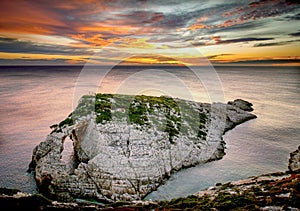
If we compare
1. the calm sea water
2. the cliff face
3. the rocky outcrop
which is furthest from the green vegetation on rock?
the rocky outcrop

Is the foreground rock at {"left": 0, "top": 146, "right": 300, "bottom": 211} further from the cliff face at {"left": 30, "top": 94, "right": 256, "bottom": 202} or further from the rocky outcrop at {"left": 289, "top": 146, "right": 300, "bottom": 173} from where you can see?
the rocky outcrop at {"left": 289, "top": 146, "right": 300, "bottom": 173}

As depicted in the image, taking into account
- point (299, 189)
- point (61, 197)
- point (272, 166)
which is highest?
point (299, 189)

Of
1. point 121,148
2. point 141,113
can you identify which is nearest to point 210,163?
point 141,113

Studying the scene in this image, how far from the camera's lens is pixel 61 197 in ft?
81.3

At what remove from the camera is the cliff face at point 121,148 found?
1011 inches

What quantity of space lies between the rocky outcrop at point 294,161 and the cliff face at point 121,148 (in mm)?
9742

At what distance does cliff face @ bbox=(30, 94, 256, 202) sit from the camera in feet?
84.2

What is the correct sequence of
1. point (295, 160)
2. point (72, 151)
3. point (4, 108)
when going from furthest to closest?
point (4, 108) → point (72, 151) → point (295, 160)

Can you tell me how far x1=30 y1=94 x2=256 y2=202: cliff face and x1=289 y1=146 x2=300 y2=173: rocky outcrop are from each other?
974 cm

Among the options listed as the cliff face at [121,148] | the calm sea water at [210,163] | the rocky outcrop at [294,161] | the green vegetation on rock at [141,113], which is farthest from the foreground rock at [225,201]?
the green vegetation on rock at [141,113]

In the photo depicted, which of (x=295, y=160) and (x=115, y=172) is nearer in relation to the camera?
(x=115, y=172)

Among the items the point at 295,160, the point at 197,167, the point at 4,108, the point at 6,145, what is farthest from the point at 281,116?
the point at 4,108

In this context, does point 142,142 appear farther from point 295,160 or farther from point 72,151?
point 295,160

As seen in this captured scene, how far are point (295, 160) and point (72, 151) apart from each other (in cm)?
3402
